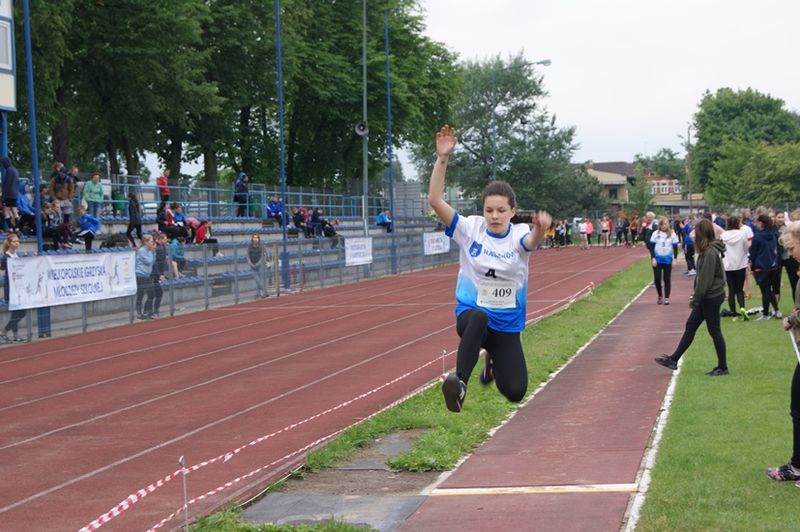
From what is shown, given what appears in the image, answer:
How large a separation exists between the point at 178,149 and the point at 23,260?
95.6 ft

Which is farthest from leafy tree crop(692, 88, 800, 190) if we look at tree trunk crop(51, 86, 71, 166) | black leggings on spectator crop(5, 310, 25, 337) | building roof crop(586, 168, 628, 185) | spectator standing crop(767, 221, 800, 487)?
spectator standing crop(767, 221, 800, 487)

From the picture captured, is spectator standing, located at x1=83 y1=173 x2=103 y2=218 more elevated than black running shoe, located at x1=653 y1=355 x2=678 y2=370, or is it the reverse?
spectator standing, located at x1=83 y1=173 x2=103 y2=218

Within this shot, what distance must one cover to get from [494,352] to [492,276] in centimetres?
61

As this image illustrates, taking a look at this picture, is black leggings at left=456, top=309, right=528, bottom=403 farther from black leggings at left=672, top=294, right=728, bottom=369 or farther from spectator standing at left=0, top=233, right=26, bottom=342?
spectator standing at left=0, top=233, right=26, bottom=342

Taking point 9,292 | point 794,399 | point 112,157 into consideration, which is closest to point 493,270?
point 794,399

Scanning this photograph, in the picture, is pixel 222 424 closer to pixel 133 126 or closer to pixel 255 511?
pixel 255 511

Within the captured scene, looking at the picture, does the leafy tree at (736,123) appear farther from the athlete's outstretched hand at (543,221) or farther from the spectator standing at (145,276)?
the athlete's outstretched hand at (543,221)

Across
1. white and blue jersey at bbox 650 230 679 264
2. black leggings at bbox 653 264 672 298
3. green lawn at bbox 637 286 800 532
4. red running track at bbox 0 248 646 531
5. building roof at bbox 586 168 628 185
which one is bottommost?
red running track at bbox 0 248 646 531

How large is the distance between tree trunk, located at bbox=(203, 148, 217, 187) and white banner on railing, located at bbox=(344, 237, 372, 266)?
1179 centimetres

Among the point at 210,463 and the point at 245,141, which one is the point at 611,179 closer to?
the point at 245,141

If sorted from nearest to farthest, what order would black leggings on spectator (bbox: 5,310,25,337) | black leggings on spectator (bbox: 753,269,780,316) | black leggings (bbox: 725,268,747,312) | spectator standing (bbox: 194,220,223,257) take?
black leggings on spectator (bbox: 753,269,780,316) → black leggings (bbox: 725,268,747,312) → black leggings on spectator (bbox: 5,310,25,337) → spectator standing (bbox: 194,220,223,257)

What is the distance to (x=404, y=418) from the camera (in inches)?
440

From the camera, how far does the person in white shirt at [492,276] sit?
25.6 ft

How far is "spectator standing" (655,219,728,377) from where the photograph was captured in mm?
13219
